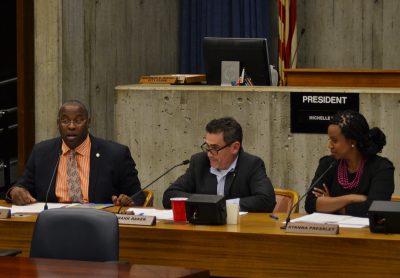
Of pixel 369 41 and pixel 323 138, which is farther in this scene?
pixel 369 41

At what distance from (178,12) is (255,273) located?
6.11 meters

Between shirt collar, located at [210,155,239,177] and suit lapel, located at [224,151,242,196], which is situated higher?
shirt collar, located at [210,155,239,177]

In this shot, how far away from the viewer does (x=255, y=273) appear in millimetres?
5121

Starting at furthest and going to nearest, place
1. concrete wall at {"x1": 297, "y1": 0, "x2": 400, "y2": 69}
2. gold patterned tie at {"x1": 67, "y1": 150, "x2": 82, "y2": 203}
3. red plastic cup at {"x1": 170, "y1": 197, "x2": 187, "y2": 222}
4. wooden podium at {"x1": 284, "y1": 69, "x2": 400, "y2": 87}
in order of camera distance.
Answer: concrete wall at {"x1": 297, "y1": 0, "x2": 400, "y2": 69} < wooden podium at {"x1": 284, "y1": 69, "x2": 400, "y2": 87} < gold patterned tie at {"x1": 67, "y1": 150, "x2": 82, "y2": 203} < red plastic cup at {"x1": 170, "y1": 197, "x2": 187, "y2": 222}

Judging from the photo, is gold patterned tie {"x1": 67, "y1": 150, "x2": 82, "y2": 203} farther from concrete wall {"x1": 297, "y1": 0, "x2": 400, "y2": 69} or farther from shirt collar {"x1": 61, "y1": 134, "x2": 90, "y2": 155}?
concrete wall {"x1": 297, "y1": 0, "x2": 400, "y2": 69}

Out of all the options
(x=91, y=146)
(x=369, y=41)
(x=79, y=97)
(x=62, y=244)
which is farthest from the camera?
(x=369, y=41)

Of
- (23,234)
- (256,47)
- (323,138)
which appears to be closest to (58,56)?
(256,47)

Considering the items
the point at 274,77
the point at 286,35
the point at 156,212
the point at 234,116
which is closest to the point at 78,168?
the point at 156,212

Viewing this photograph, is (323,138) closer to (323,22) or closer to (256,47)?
(256,47)

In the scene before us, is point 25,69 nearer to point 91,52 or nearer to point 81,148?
point 91,52

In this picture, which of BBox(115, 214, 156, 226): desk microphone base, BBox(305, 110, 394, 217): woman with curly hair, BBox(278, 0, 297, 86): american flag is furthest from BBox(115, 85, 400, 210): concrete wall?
BBox(278, 0, 297, 86): american flag

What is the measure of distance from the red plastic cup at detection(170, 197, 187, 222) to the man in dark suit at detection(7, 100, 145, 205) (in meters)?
0.91

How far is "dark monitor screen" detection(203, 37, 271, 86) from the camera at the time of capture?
8.02 m

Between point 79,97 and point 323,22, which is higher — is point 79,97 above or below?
below
